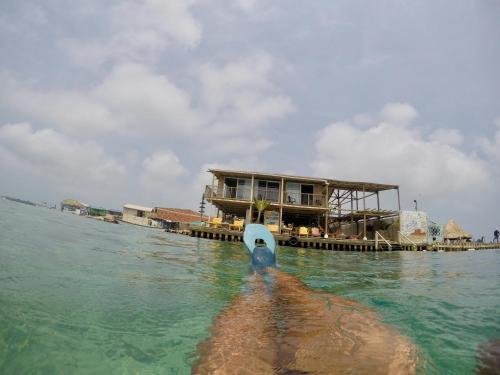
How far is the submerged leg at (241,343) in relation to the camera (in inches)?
85.4

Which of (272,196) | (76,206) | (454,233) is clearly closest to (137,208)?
(76,206)

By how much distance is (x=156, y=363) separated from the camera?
89.7 inches

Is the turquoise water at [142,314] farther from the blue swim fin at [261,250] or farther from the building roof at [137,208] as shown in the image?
the building roof at [137,208]

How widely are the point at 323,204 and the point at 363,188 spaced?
126 inches

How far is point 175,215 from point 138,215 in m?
7.56

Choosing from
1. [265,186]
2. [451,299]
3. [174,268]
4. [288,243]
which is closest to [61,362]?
[174,268]

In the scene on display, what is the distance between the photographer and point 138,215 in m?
51.3

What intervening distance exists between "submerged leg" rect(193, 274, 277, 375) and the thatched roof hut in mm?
40573

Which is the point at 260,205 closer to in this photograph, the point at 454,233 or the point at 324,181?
the point at 324,181

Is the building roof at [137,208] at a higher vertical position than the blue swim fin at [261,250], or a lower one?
higher

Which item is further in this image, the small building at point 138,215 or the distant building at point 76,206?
the distant building at point 76,206

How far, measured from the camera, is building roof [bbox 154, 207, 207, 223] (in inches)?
1868

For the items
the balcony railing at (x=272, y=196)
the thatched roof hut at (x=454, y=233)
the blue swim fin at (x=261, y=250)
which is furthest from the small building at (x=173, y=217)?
the blue swim fin at (x=261, y=250)

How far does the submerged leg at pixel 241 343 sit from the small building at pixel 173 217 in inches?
1679
